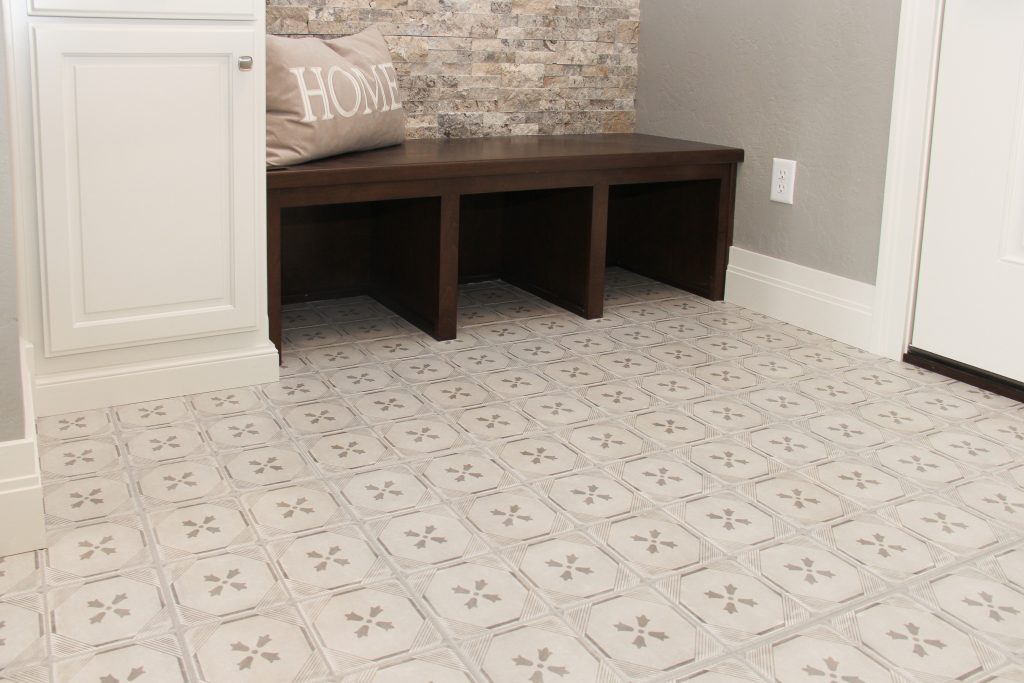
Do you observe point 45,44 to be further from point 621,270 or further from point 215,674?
point 621,270

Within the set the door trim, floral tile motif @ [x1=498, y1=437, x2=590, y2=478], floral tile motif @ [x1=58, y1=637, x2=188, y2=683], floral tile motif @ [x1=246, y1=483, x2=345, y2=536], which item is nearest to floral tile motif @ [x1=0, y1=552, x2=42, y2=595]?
floral tile motif @ [x1=58, y1=637, x2=188, y2=683]

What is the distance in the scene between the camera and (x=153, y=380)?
7.03ft

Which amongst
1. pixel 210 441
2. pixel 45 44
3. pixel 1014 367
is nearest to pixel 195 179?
pixel 45 44

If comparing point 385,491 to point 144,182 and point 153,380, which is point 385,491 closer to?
point 153,380

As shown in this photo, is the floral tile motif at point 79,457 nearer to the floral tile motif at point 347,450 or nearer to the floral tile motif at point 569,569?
the floral tile motif at point 347,450

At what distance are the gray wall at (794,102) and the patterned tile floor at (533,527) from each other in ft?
1.48

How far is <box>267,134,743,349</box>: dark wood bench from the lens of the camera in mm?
2428

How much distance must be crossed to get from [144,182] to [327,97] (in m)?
0.52

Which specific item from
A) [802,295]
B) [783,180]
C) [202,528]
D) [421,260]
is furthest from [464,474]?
[783,180]

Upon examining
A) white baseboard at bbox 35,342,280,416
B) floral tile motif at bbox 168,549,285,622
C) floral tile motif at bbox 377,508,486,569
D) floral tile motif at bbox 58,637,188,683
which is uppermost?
white baseboard at bbox 35,342,280,416

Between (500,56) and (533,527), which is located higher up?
(500,56)

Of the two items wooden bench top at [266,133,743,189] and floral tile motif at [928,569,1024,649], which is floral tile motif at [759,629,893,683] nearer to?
floral tile motif at [928,569,1024,649]

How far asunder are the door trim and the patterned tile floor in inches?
5.2

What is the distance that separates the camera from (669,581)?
150cm
